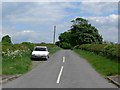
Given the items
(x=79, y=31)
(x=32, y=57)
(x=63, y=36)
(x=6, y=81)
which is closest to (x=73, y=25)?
(x=79, y=31)

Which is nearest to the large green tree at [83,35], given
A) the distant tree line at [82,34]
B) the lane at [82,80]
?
the distant tree line at [82,34]

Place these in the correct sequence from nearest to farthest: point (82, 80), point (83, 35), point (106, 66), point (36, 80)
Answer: point (36, 80), point (82, 80), point (106, 66), point (83, 35)

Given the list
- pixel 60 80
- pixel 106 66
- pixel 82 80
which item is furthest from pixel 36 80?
pixel 106 66

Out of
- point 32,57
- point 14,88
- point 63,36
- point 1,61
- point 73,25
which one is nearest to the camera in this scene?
point 14,88

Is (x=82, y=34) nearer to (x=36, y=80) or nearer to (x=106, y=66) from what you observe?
(x=106, y=66)

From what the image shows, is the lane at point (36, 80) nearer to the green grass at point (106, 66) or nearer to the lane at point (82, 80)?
the lane at point (82, 80)

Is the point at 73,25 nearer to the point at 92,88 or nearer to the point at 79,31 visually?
the point at 79,31

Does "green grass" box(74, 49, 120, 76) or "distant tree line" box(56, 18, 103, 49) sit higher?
"distant tree line" box(56, 18, 103, 49)

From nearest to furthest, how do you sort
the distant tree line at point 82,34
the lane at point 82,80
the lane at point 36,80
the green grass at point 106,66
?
the lane at point 36,80, the lane at point 82,80, the green grass at point 106,66, the distant tree line at point 82,34

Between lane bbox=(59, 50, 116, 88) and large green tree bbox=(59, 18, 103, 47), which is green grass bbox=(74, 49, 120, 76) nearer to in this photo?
lane bbox=(59, 50, 116, 88)

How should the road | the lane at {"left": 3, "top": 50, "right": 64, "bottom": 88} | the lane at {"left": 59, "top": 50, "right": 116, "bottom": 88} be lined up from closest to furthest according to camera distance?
the lane at {"left": 3, "top": 50, "right": 64, "bottom": 88} → the road → the lane at {"left": 59, "top": 50, "right": 116, "bottom": 88}

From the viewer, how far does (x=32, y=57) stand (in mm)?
39250

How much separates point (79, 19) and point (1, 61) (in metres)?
105

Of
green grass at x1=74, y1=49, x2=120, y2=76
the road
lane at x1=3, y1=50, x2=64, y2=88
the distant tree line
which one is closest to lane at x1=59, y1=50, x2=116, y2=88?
the road
